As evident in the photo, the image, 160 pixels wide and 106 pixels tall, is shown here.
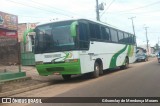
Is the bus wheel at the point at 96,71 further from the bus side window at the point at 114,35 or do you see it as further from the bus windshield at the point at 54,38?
the bus side window at the point at 114,35

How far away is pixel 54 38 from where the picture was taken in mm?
17156

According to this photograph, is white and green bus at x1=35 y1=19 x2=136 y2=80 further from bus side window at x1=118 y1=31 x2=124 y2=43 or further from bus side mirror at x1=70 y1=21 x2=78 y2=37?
bus side window at x1=118 y1=31 x2=124 y2=43

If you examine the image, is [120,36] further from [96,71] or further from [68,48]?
[68,48]

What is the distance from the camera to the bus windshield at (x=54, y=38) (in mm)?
16891

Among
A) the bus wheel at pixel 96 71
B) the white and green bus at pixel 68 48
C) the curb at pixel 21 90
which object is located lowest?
the curb at pixel 21 90

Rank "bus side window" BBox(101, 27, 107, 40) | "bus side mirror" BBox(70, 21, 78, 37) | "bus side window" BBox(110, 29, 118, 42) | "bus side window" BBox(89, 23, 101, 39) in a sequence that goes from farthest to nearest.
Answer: "bus side window" BBox(110, 29, 118, 42)
"bus side window" BBox(101, 27, 107, 40)
"bus side window" BBox(89, 23, 101, 39)
"bus side mirror" BBox(70, 21, 78, 37)

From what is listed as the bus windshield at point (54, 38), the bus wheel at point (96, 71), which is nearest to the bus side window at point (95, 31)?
the bus wheel at point (96, 71)

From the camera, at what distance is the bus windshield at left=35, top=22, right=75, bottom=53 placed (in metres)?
16.9

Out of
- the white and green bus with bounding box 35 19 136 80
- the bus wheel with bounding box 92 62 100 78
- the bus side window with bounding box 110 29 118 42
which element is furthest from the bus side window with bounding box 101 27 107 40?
the bus wheel with bounding box 92 62 100 78

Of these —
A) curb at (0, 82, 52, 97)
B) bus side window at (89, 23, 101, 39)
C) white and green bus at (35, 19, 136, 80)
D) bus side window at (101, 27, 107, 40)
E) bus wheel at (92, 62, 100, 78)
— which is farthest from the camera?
bus side window at (101, 27, 107, 40)

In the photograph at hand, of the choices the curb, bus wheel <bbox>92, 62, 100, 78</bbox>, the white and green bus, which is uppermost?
the white and green bus

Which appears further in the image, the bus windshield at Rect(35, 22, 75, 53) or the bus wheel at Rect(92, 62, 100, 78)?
the bus wheel at Rect(92, 62, 100, 78)

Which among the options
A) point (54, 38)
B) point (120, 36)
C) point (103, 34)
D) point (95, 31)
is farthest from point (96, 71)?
point (120, 36)

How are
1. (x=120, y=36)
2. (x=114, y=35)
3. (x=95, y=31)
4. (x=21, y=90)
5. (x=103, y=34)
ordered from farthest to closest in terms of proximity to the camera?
(x=120, y=36), (x=114, y=35), (x=103, y=34), (x=95, y=31), (x=21, y=90)
